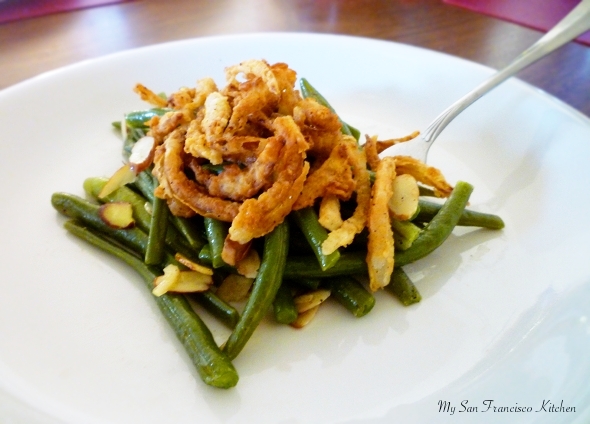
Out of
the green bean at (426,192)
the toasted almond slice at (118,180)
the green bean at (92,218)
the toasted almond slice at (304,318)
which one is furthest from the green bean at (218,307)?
the green bean at (426,192)

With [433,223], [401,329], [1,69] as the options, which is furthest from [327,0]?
[401,329]

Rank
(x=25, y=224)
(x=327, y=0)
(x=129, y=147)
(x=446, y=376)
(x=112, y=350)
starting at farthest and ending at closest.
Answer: (x=327, y=0) < (x=129, y=147) < (x=25, y=224) < (x=112, y=350) < (x=446, y=376)

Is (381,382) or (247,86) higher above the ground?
(247,86)

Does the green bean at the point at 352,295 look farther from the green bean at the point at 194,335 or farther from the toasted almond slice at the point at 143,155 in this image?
the toasted almond slice at the point at 143,155

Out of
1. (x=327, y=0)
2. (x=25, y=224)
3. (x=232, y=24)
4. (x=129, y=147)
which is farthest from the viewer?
(x=327, y=0)

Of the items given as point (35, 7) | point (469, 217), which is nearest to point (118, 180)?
point (469, 217)

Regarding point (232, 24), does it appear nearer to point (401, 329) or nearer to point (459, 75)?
point (459, 75)
